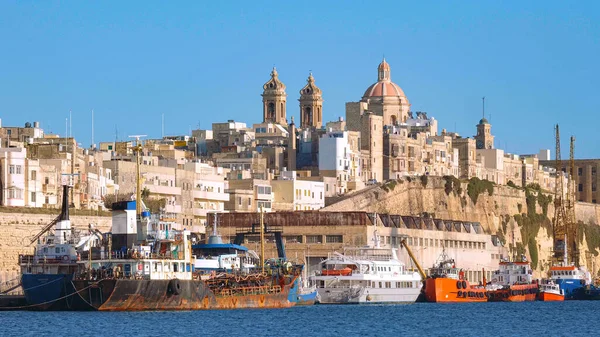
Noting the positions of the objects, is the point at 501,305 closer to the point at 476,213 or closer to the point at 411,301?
the point at 411,301

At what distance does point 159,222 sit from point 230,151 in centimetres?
7674

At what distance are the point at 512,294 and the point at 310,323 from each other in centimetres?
3843

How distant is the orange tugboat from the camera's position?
320ft

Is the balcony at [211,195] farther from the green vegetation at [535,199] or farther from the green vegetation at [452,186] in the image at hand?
the green vegetation at [535,199]

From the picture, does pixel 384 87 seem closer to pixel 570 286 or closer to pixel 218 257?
pixel 570 286

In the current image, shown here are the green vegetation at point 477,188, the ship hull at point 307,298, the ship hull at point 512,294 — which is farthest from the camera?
the green vegetation at point 477,188

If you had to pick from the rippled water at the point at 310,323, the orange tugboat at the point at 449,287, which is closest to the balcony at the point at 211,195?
the orange tugboat at the point at 449,287

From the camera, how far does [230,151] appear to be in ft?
489

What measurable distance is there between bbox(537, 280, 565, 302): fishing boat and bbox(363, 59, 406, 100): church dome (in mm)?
58948

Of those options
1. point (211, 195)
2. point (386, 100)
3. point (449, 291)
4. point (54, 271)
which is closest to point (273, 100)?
point (386, 100)

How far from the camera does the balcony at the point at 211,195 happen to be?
12062 centimetres

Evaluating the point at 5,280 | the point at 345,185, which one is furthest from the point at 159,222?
the point at 345,185

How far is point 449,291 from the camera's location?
9888cm

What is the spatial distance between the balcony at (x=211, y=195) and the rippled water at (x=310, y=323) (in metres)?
36.0
